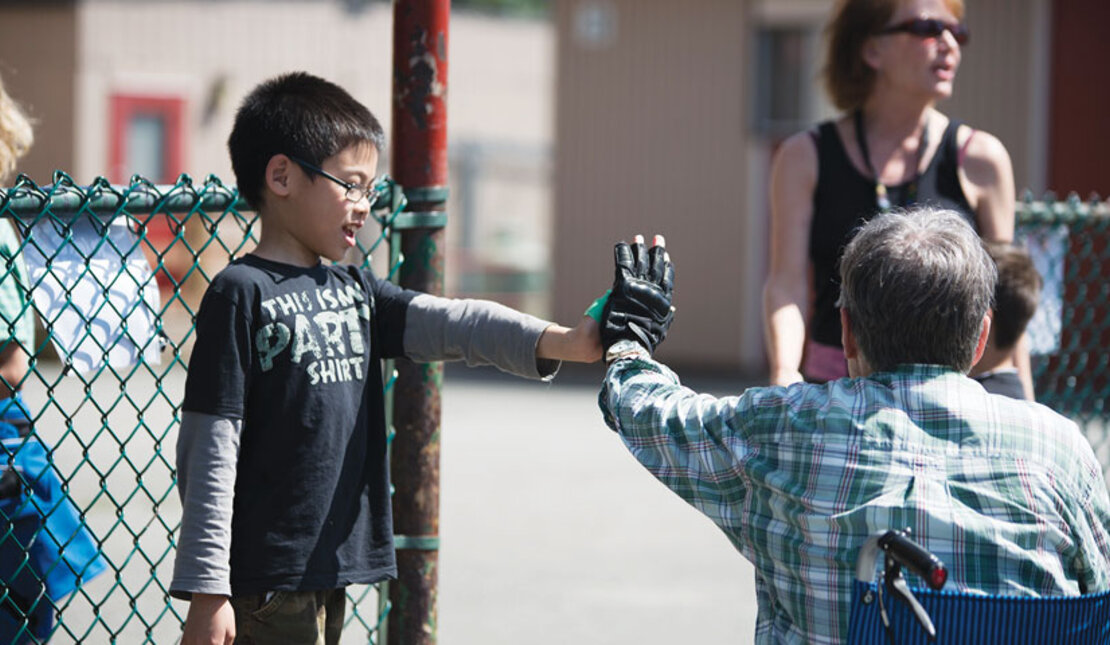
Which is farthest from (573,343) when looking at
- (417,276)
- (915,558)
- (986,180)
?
(986,180)

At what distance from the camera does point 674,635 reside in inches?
195

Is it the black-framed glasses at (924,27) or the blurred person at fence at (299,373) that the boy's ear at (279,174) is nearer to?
the blurred person at fence at (299,373)

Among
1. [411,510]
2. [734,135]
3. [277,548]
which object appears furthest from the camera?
[734,135]

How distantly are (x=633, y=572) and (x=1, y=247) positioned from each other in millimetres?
3591

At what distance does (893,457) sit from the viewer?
2197 mm

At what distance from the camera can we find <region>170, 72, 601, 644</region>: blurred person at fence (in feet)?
8.32

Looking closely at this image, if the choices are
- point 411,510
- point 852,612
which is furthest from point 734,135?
point 852,612

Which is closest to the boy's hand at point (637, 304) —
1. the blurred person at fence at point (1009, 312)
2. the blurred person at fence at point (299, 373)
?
the blurred person at fence at point (299, 373)

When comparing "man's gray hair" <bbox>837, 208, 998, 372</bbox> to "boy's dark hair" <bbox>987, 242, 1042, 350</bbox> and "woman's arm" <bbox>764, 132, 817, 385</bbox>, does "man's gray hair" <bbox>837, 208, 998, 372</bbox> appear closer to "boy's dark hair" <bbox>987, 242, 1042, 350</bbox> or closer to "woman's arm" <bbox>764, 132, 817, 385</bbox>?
"woman's arm" <bbox>764, 132, 817, 385</bbox>

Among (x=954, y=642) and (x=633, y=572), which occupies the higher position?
(x=954, y=642)

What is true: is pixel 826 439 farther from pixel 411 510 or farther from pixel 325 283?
pixel 411 510

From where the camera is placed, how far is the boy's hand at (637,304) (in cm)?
254

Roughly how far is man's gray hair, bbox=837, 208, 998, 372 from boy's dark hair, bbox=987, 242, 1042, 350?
6.40ft

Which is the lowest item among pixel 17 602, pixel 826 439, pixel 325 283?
pixel 17 602
